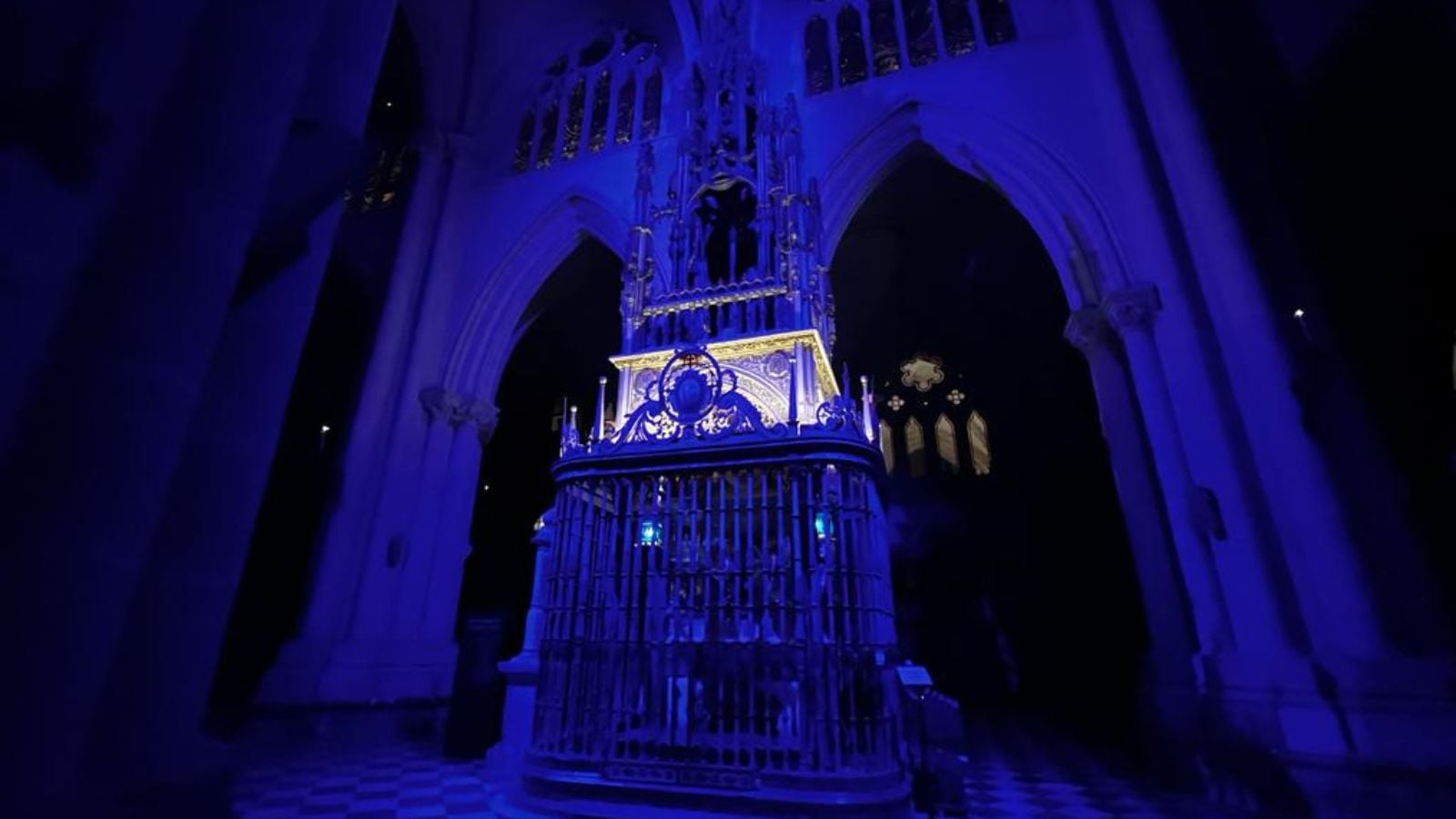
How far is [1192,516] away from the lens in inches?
208

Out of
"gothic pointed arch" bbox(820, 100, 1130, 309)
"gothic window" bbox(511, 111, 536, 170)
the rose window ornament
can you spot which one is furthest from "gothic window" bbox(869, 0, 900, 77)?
the rose window ornament

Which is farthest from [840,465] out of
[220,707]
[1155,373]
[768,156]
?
[220,707]

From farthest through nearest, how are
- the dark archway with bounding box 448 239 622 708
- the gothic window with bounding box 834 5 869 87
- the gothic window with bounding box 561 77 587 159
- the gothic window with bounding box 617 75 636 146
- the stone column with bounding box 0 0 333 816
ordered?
1. the dark archway with bounding box 448 239 622 708
2. the gothic window with bounding box 561 77 587 159
3. the gothic window with bounding box 617 75 636 146
4. the gothic window with bounding box 834 5 869 87
5. the stone column with bounding box 0 0 333 816

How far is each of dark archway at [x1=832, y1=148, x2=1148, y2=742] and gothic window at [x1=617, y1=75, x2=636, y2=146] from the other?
4.74 meters

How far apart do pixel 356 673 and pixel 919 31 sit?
41.1ft

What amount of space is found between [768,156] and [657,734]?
7235mm

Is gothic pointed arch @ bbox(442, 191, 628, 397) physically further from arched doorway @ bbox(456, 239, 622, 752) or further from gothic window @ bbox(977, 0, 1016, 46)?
gothic window @ bbox(977, 0, 1016, 46)

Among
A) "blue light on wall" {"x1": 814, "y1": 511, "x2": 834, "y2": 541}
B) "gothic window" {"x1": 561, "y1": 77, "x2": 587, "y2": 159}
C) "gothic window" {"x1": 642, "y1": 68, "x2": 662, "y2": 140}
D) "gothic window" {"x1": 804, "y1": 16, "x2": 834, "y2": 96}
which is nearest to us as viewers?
"blue light on wall" {"x1": 814, "y1": 511, "x2": 834, "y2": 541}

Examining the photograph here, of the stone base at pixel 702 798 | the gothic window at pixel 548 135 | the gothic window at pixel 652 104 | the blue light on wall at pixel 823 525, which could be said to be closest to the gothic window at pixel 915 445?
the gothic window at pixel 652 104

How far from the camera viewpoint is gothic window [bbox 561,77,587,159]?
11.2 meters

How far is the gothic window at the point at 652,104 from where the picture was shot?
1069 centimetres

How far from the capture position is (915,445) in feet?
48.1

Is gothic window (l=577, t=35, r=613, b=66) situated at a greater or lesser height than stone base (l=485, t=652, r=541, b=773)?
greater

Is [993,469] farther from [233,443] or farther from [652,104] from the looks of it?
[233,443]
